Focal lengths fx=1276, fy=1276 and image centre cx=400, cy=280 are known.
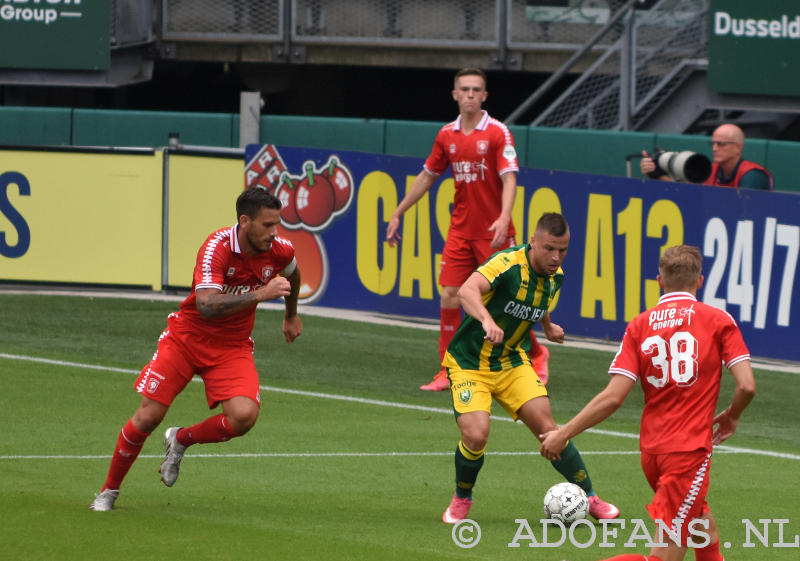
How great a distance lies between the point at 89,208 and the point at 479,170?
624 cm

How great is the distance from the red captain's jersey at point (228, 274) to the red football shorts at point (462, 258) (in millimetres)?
3486

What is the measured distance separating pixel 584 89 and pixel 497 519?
1188 centimetres

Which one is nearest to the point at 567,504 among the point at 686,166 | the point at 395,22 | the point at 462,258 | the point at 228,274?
the point at 228,274

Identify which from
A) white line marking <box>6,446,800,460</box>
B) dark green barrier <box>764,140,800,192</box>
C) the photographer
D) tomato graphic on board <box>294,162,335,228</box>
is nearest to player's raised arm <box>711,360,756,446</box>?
white line marking <box>6,446,800,460</box>

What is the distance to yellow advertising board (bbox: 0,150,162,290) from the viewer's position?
15.1 m

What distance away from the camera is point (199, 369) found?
704 centimetres

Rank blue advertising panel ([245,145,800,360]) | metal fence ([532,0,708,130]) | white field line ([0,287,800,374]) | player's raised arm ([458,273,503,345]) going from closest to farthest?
player's raised arm ([458,273,503,345])
blue advertising panel ([245,145,800,360])
white field line ([0,287,800,374])
metal fence ([532,0,708,130])

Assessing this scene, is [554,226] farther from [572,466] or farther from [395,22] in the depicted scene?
[395,22]

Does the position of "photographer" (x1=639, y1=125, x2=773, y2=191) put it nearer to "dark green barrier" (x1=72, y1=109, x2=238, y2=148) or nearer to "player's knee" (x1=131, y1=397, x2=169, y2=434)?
"player's knee" (x1=131, y1=397, x2=169, y2=434)

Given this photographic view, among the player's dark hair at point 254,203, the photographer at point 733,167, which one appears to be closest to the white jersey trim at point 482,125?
the photographer at point 733,167

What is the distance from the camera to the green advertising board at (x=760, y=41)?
15148 millimetres

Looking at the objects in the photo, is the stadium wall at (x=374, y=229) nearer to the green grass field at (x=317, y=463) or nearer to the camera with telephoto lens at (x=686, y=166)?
the camera with telephoto lens at (x=686, y=166)

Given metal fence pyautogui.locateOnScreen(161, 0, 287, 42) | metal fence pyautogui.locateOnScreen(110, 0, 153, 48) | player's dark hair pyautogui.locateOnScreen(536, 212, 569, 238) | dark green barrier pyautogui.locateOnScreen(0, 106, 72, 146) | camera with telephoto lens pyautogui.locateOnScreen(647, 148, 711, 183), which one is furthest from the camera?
metal fence pyautogui.locateOnScreen(161, 0, 287, 42)

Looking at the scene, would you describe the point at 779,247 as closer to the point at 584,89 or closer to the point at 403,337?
the point at 403,337
